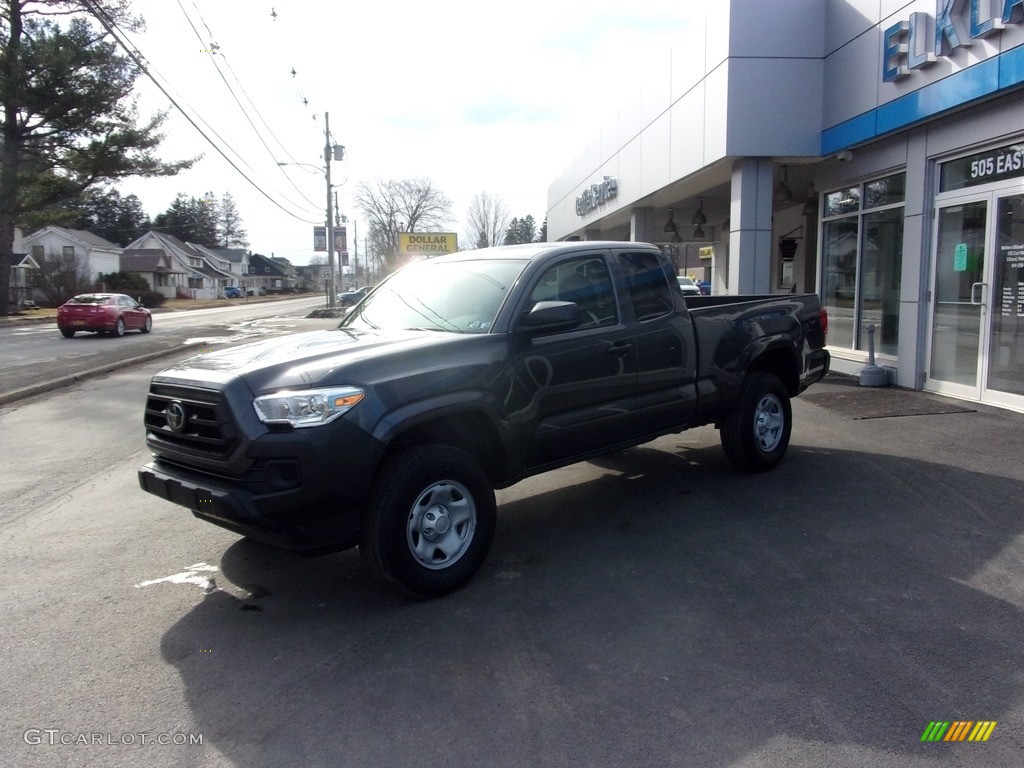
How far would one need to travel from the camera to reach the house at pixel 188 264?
85250 millimetres

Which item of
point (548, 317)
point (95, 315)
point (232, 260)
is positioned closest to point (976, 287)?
point (548, 317)

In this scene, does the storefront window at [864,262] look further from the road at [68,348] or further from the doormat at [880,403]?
the road at [68,348]

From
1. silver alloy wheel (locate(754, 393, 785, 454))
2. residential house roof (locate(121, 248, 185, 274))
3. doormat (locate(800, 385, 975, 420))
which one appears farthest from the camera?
residential house roof (locate(121, 248, 185, 274))

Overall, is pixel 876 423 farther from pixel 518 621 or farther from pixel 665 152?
pixel 665 152

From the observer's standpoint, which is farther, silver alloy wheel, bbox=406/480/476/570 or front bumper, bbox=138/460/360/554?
silver alloy wheel, bbox=406/480/476/570

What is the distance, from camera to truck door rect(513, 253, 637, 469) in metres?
4.73

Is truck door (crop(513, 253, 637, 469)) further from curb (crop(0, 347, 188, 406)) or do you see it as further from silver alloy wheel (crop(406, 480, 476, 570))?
curb (crop(0, 347, 188, 406))

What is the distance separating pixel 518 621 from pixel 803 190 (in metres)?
14.7

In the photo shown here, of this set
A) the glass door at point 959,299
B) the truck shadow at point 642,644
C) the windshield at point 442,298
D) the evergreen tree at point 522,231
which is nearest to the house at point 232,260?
the evergreen tree at point 522,231

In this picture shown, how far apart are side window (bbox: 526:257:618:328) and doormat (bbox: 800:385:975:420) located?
5011 millimetres

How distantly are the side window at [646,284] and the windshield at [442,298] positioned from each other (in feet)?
3.34

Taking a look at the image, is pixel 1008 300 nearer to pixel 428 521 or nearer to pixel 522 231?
pixel 428 521

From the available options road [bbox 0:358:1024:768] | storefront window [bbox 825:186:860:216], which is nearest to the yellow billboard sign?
storefront window [bbox 825:186:860:216]

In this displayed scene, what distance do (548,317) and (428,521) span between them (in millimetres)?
1402
